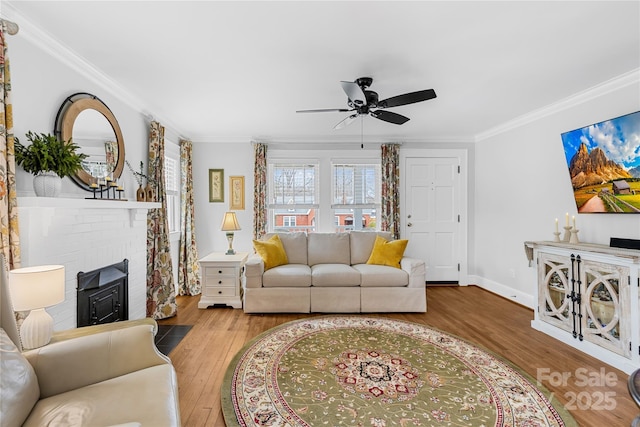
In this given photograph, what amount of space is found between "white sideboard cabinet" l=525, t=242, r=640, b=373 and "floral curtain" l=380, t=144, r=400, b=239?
1990mm

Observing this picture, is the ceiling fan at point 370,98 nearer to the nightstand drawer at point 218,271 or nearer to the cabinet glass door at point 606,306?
the cabinet glass door at point 606,306

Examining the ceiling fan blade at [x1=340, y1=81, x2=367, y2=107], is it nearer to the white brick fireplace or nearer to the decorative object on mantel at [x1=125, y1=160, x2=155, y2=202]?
the white brick fireplace

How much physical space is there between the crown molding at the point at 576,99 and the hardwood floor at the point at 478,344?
2.41 metres

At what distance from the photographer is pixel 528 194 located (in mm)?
3908

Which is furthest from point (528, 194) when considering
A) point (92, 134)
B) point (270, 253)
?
point (92, 134)

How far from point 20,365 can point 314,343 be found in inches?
81.9

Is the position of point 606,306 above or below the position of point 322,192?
below

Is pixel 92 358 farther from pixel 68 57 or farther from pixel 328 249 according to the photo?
pixel 328 249

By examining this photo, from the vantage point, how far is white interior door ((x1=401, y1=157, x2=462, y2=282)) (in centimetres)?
504

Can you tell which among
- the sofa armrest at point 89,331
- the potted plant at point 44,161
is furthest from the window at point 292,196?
the sofa armrest at point 89,331

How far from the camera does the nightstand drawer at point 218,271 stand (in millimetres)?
3951

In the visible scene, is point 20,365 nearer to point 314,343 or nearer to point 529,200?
point 314,343

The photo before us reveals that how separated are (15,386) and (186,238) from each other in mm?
3469

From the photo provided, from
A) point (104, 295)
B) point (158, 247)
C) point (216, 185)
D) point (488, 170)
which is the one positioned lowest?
point (104, 295)
